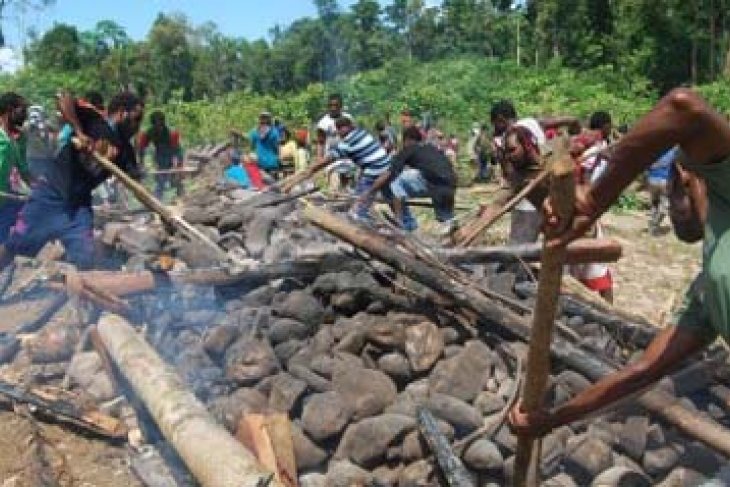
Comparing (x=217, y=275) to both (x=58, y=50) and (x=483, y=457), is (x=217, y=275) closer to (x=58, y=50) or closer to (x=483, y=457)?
(x=483, y=457)

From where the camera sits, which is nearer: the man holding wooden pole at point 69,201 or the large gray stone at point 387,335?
the large gray stone at point 387,335

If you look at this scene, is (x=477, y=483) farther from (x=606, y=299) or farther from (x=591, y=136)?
(x=591, y=136)

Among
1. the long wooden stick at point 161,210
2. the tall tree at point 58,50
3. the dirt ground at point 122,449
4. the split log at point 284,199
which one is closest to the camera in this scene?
the dirt ground at point 122,449

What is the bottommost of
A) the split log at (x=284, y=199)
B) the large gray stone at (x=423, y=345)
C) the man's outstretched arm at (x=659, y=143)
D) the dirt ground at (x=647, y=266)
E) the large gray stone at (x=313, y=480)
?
the dirt ground at (x=647, y=266)

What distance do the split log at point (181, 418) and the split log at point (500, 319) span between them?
138 centimetres

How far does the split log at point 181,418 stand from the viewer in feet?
12.2

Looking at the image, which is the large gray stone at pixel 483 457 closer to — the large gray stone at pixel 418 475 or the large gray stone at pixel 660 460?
the large gray stone at pixel 418 475

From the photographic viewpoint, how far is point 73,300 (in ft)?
19.9

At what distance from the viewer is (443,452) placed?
4020mm

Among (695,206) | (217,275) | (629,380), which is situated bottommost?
(217,275)

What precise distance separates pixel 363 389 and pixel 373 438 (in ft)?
1.24

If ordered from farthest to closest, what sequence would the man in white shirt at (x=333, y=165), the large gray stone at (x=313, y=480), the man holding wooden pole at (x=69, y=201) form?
the man in white shirt at (x=333, y=165) < the man holding wooden pole at (x=69, y=201) < the large gray stone at (x=313, y=480)

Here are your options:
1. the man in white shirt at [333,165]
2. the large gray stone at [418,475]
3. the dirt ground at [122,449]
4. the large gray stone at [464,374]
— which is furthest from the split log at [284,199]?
the large gray stone at [418,475]

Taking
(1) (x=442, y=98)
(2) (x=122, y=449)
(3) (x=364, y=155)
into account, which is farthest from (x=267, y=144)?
(1) (x=442, y=98)
